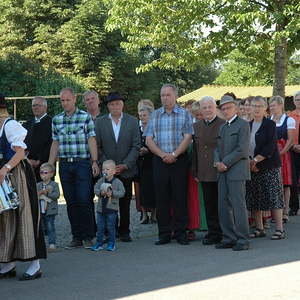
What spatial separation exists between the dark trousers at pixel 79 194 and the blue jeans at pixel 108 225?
0.24 m

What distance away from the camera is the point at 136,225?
35.1ft

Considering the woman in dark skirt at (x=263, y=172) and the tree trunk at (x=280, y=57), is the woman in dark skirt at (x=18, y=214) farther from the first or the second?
the tree trunk at (x=280, y=57)

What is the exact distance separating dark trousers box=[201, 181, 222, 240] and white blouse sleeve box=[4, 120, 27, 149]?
3.00 m

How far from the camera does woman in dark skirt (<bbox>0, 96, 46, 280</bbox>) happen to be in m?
6.68

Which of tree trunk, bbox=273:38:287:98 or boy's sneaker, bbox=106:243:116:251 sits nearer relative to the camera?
boy's sneaker, bbox=106:243:116:251

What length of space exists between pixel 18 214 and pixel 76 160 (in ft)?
6.43

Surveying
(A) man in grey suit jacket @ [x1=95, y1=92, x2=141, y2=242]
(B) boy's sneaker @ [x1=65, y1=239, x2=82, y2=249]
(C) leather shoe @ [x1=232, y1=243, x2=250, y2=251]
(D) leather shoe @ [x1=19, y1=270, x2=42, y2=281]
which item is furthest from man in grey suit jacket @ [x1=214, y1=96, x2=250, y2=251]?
(D) leather shoe @ [x1=19, y1=270, x2=42, y2=281]

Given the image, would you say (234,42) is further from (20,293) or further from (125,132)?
(20,293)

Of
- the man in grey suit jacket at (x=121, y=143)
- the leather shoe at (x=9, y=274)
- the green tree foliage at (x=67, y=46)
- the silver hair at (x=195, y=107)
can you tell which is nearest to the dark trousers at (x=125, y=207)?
the man in grey suit jacket at (x=121, y=143)

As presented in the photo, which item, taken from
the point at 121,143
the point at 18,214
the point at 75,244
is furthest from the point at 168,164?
the point at 18,214

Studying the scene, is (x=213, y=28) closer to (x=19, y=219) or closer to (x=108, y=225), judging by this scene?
(x=108, y=225)

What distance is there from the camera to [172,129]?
28.9ft

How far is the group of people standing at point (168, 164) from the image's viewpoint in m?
8.37

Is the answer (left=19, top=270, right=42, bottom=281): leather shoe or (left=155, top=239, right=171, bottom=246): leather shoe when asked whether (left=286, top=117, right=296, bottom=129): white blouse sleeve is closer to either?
(left=155, top=239, right=171, bottom=246): leather shoe
